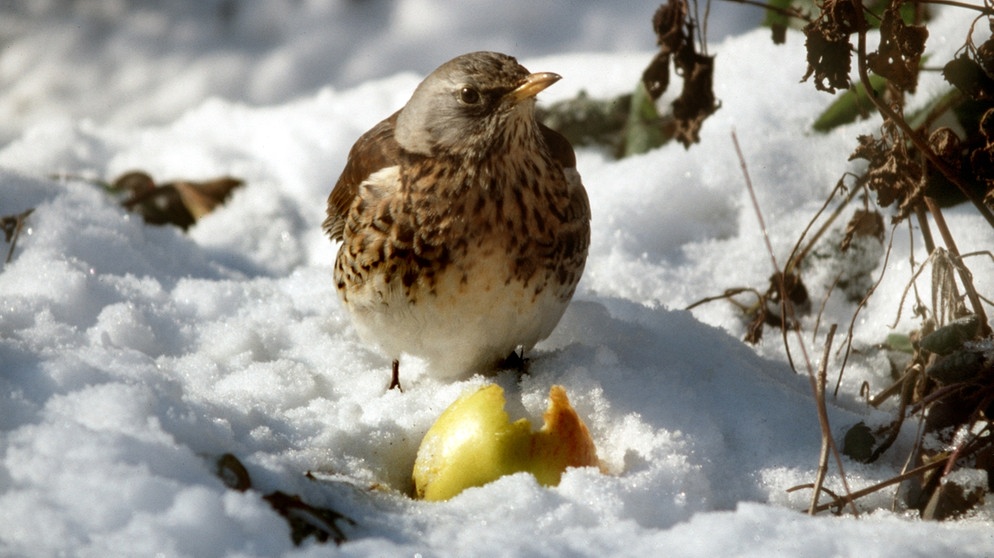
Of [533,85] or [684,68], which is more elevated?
[684,68]

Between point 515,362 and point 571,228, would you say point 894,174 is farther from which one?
point 515,362

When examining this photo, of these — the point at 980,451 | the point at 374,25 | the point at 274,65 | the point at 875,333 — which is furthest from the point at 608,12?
the point at 980,451

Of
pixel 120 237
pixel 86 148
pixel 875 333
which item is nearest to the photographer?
pixel 875 333

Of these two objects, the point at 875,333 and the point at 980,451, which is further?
the point at 875,333

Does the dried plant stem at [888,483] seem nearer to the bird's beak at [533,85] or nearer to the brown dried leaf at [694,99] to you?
the bird's beak at [533,85]

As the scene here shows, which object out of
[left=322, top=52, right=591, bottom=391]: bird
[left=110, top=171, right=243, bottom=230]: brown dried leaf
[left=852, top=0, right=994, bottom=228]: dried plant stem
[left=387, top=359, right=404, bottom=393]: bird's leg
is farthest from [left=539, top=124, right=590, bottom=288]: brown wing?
[left=110, top=171, right=243, bottom=230]: brown dried leaf

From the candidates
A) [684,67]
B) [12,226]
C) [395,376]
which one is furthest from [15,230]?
[684,67]

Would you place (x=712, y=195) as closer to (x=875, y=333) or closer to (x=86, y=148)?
(x=875, y=333)
